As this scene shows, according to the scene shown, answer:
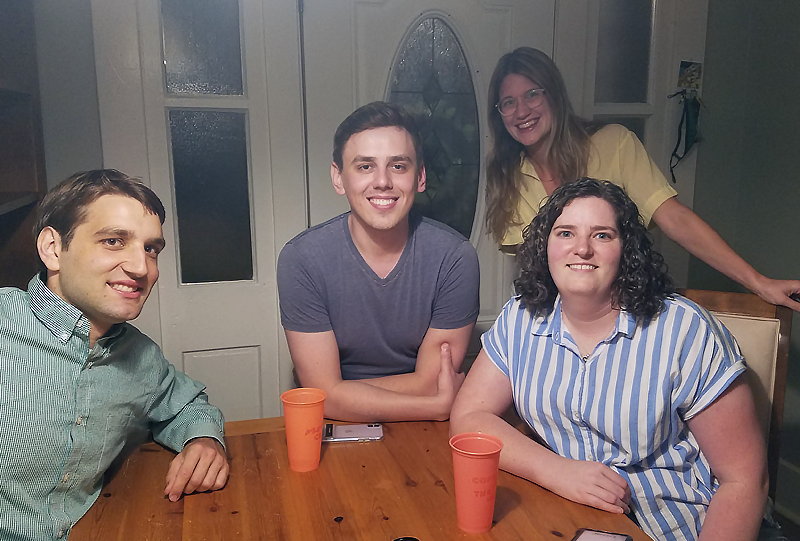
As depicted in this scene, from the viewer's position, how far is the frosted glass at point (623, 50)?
5.92 feet

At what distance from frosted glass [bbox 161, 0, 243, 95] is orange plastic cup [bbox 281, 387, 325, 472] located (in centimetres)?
101

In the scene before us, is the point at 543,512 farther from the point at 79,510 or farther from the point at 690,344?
the point at 79,510

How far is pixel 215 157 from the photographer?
5.65 ft

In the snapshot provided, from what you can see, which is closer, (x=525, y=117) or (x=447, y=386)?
(x=447, y=386)

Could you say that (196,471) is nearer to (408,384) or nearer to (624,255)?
(408,384)

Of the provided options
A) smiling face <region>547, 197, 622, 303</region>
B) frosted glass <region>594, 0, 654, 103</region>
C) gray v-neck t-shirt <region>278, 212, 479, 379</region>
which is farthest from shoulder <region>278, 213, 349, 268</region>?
frosted glass <region>594, 0, 654, 103</region>

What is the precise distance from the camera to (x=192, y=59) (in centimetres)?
167

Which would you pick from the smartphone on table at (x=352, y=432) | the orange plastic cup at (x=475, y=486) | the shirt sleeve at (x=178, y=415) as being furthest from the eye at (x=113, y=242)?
the orange plastic cup at (x=475, y=486)

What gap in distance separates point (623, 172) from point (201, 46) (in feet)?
3.90

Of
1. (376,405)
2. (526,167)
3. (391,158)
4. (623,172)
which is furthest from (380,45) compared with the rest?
(376,405)

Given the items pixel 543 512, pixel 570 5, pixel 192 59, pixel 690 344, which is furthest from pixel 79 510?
pixel 570 5

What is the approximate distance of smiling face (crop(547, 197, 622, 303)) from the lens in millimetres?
1071

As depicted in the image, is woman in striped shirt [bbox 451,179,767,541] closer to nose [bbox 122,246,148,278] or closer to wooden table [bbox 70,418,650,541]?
wooden table [bbox 70,418,650,541]

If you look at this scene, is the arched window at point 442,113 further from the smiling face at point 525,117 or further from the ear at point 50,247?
the ear at point 50,247
